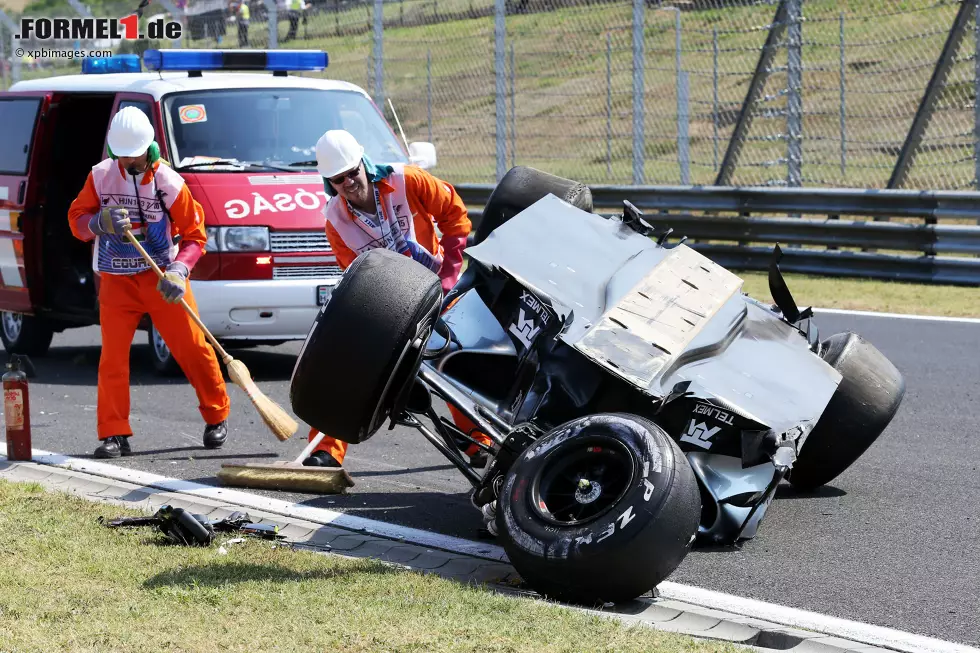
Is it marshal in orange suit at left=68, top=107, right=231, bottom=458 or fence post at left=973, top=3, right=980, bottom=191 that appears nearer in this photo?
marshal in orange suit at left=68, top=107, right=231, bottom=458

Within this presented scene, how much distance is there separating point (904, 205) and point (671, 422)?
28.2 ft

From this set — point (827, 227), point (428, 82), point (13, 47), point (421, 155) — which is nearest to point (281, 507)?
point (421, 155)

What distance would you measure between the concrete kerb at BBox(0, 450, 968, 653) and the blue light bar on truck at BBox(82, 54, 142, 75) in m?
4.52

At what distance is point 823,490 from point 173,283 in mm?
3503

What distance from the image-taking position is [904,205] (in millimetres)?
13305

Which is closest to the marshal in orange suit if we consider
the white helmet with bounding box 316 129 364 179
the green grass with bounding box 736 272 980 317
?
the white helmet with bounding box 316 129 364 179

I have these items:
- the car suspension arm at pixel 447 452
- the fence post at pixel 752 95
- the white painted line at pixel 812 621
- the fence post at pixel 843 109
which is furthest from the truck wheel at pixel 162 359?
the fence post at pixel 752 95

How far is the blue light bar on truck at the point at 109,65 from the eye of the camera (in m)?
11.2

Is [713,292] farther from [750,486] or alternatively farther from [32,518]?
[32,518]

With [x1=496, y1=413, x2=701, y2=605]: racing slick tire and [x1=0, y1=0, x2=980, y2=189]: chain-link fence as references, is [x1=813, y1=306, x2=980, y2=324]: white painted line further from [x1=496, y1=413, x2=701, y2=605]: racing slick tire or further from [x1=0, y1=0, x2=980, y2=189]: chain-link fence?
[x1=496, y1=413, x2=701, y2=605]: racing slick tire

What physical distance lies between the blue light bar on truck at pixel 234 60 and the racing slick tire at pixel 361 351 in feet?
17.4

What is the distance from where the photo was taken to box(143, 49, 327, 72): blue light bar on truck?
1022 centimetres

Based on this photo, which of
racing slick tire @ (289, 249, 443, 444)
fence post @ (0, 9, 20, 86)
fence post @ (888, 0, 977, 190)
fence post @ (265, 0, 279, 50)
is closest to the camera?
racing slick tire @ (289, 249, 443, 444)

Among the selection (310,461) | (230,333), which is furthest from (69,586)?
(230,333)
